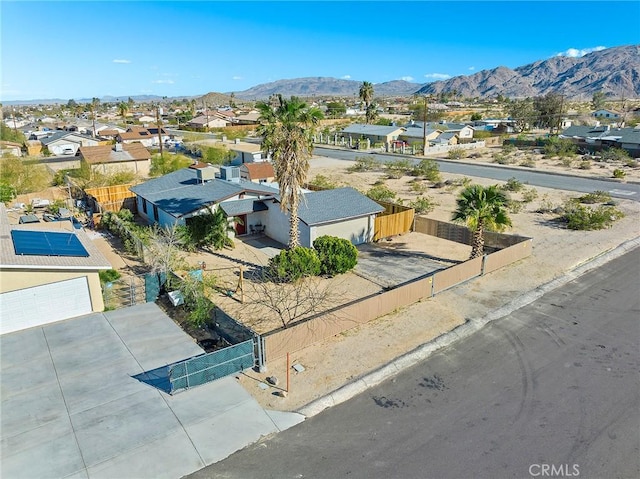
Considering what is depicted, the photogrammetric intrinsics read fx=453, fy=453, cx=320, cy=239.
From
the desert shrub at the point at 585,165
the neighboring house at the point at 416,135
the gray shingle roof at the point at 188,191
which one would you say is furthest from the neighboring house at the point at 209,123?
the desert shrub at the point at 585,165

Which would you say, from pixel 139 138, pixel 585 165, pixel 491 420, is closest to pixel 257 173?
pixel 491 420

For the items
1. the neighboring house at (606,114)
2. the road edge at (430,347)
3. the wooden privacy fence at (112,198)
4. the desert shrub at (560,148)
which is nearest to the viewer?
the road edge at (430,347)

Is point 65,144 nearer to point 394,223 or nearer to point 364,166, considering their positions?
point 364,166

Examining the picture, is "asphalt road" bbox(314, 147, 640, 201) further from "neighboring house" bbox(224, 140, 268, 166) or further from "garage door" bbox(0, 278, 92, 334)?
"garage door" bbox(0, 278, 92, 334)

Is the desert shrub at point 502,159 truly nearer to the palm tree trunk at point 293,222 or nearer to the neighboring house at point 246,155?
the neighboring house at point 246,155

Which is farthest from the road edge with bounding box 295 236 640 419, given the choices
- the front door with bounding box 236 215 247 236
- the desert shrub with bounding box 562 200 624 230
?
the front door with bounding box 236 215 247 236

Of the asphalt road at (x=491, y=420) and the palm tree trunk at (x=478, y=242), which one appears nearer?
the asphalt road at (x=491, y=420)

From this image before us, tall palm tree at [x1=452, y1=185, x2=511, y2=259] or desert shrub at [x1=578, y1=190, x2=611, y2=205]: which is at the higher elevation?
tall palm tree at [x1=452, y1=185, x2=511, y2=259]
